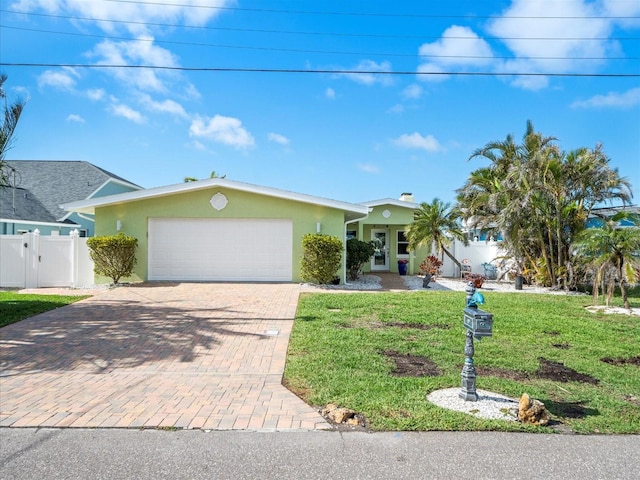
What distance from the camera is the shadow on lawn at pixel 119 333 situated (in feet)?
19.9

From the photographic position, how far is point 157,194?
47.3ft

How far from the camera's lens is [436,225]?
17.7 meters

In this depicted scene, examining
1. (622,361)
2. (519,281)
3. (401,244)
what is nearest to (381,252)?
(401,244)

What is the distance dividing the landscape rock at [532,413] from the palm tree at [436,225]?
46.2ft

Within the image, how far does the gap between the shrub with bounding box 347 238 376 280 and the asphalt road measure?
41.7 ft

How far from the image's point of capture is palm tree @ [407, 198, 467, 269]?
58.0ft

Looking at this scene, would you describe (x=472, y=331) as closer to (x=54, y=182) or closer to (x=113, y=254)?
(x=113, y=254)

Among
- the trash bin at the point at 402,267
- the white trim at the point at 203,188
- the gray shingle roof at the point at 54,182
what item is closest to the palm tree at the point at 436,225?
the trash bin at the point at 402,267

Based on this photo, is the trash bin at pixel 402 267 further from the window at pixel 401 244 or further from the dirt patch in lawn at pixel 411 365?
the dirt patch in lawn at pixel 411 365

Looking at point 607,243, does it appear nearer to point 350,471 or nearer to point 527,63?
point 527,63

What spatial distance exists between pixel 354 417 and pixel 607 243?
344 inches

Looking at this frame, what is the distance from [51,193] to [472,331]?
24.4 m

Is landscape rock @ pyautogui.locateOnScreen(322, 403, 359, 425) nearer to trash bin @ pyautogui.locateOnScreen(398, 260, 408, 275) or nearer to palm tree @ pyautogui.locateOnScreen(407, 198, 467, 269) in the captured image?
palm tree @ pyautogui.locateOnScreen(407, 198, 467, 269)

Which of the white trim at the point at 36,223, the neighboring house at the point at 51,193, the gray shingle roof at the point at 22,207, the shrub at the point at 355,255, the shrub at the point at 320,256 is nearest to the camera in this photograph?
the shrub at the point at 320,256
